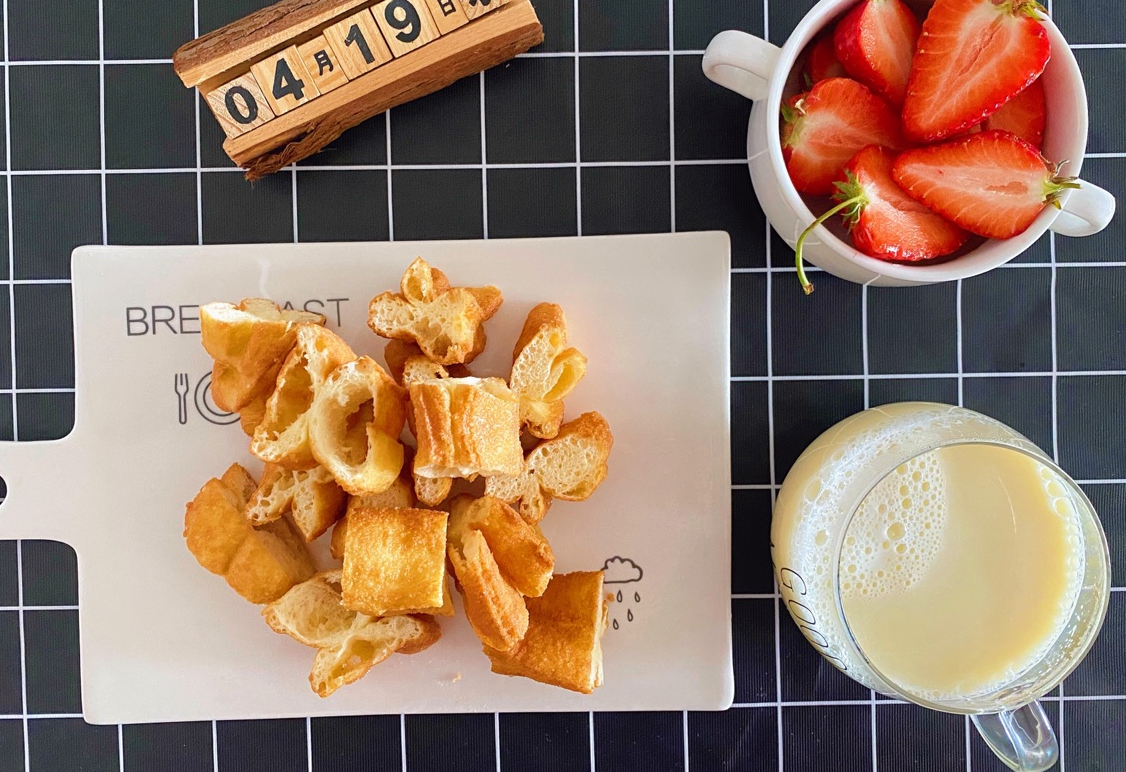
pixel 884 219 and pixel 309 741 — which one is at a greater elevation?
pixel 884 219

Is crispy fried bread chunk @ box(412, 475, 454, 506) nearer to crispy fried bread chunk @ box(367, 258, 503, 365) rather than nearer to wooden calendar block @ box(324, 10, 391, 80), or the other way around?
crispy fried bread chunk @ box(367, 258, 503, 365)

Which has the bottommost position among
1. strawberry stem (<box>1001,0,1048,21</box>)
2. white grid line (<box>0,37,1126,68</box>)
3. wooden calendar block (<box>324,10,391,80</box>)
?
strawberry stem (<box>1001,0,1048,21</box>)

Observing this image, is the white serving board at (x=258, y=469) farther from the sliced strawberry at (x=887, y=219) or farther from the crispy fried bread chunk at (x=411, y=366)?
the sliced strawberry at (x=887, y=219)

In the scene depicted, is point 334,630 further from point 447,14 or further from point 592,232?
point 447,14

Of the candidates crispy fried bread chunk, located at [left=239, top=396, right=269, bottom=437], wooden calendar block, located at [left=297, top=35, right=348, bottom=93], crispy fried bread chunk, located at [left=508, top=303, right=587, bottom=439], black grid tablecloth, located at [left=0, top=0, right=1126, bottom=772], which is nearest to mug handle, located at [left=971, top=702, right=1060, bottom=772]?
black grid tablecloth, located at [left=0, top=0, right=1126, bottom=772]

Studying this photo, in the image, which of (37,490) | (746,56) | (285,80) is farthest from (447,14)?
(37,490)

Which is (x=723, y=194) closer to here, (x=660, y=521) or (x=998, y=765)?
(x=660, y=521)

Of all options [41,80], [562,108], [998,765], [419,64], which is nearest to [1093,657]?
[998,765]
